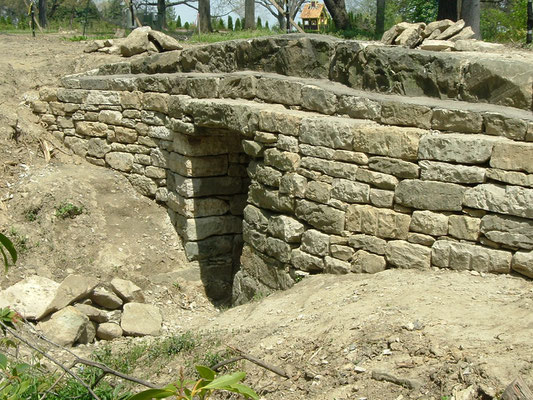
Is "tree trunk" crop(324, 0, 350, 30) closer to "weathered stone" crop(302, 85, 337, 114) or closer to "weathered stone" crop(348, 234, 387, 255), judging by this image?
"weathered stone" crop(302, 85, 337, 114)

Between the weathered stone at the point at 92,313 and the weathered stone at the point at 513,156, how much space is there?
414 centimetres

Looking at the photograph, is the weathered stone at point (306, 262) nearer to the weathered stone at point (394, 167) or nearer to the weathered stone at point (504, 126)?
the weathered stone at point (394, 167)

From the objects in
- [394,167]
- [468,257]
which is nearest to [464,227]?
[468,257]

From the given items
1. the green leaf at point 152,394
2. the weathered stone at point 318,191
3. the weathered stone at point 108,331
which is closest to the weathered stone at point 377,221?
the weathered stone at point 318,191

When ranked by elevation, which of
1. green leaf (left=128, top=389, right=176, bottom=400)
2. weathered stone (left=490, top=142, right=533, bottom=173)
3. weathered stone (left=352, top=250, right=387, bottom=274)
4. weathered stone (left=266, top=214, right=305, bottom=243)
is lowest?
weathered stone (left=352, top=250, right=387, bottom=274)

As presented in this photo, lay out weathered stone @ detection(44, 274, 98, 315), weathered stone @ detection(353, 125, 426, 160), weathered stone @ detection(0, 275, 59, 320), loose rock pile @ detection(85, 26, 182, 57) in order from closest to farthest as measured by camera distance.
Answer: weathered stone @ detection(353, 125, 426, 160) < weathered stone @ detection(0, 275, 59, 320) < weathered stone @ detection(44, 274, 98, 315) < loose rock pile @ detection(85, 26, 182, 57)

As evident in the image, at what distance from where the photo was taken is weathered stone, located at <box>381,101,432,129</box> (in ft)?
16.7

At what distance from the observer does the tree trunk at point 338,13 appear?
48.2ft

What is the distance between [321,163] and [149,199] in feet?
12.2

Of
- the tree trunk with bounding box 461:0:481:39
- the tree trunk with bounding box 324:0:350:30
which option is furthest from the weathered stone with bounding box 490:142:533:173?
the tree trunk with bounding box 324:0:350:30

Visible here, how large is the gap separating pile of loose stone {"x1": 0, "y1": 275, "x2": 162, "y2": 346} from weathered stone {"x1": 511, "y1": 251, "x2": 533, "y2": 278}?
364cm

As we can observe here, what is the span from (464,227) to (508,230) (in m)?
0.31

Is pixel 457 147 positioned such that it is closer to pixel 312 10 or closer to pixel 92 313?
pixel 92 313

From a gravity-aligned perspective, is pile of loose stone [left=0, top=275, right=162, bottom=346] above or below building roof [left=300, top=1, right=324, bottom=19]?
below
